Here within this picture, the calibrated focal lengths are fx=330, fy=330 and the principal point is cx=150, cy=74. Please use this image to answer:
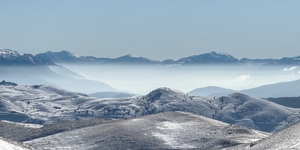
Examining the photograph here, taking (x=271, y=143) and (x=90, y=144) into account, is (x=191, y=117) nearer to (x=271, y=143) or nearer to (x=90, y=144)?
(x=90, y=144)

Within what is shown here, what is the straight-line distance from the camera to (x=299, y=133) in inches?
2415

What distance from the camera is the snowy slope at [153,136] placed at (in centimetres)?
10050

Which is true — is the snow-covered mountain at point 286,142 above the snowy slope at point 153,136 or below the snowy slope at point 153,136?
above

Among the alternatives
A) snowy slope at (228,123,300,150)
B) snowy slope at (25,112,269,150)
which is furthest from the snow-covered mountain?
snowy slope at (25,112,269,150)

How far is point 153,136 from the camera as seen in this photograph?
106m

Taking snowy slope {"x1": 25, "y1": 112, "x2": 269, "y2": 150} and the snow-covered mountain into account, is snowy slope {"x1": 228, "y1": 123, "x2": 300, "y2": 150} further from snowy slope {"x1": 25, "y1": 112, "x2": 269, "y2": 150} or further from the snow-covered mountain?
snowy slope {"x1": 25, "y1": 112, "x2": 269, "y2": 150}

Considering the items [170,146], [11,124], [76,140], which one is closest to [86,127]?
[76,140]

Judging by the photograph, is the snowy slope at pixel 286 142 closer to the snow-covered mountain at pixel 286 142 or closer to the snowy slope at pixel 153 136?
the snow-covered mountain at pixel 286 142

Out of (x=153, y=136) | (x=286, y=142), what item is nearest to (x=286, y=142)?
(x=286, y=142)

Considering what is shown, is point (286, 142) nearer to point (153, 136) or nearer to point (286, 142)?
point (286, 142)

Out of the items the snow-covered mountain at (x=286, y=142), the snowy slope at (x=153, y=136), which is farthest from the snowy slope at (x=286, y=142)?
the snowy slope at (x=153, y=136)

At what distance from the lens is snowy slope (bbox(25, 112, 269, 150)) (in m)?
100

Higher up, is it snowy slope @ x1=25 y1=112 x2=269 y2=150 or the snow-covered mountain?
the snow-covered mountain

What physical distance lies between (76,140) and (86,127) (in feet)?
47.3
